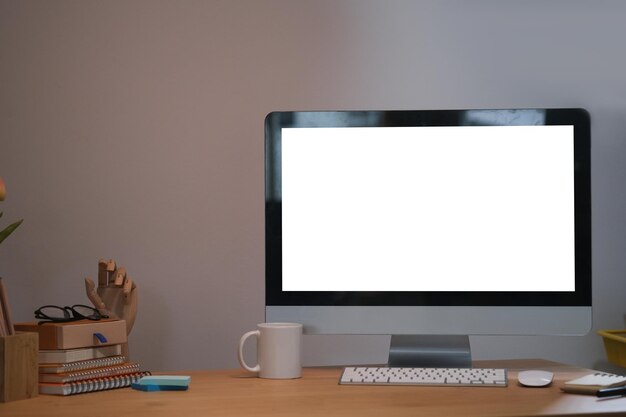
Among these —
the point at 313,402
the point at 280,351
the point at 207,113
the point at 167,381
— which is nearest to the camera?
the point at 313,402

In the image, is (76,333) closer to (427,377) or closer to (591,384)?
(427,377)

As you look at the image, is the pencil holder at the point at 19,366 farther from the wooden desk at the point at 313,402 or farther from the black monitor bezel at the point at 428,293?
the black monitor bezel at the point at 428,293

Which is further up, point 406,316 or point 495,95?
point 495,95

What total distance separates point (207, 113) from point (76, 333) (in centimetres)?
70

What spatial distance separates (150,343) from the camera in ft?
6.07

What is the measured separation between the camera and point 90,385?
4.35 ft

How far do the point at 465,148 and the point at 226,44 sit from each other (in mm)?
674

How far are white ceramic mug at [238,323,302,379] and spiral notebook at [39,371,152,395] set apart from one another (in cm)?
21

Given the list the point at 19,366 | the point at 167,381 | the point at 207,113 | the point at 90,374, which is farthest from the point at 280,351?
the point at 207,113

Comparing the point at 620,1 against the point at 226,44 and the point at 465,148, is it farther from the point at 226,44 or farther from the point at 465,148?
the point at 226,44

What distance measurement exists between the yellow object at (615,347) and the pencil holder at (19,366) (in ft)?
3.81

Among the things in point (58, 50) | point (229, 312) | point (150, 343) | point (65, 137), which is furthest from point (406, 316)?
point (58, 50)

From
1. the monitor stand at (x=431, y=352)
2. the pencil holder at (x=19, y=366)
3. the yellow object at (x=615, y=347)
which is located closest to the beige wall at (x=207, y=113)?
the yellow object at (x=615, y=347)

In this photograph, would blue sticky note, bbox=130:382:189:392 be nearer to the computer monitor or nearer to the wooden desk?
the wooden desk
